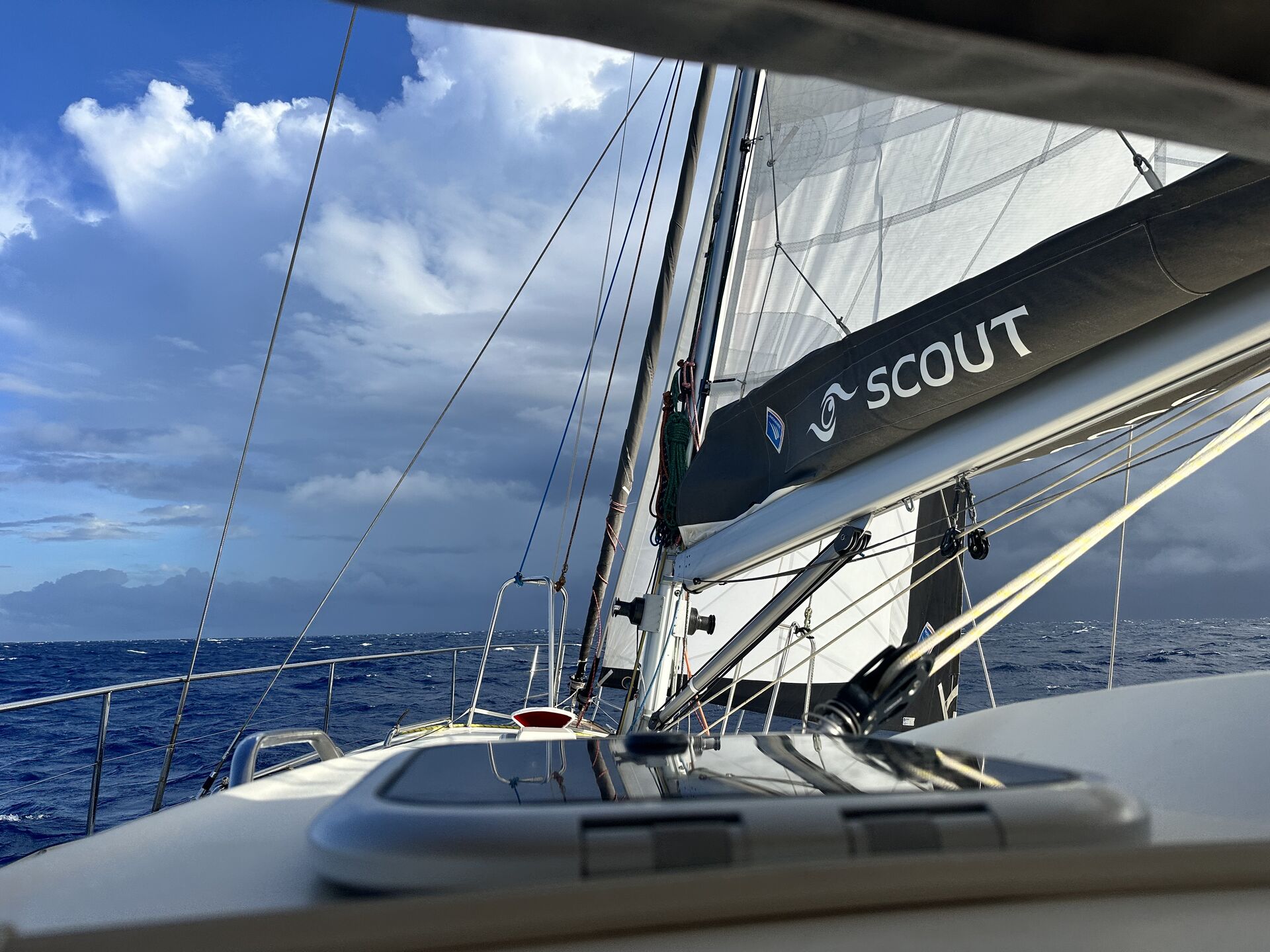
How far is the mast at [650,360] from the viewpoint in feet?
10.5

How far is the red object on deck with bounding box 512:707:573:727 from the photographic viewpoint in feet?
7.80

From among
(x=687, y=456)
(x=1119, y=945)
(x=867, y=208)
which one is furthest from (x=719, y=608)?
(x=1119, y=945)

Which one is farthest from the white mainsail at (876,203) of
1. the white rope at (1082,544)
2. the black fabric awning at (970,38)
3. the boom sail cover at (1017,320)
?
the black fabric awning at (970,38)

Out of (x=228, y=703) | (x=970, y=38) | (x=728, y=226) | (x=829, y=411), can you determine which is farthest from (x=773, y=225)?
(x=228, y=703)

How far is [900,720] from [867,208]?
3.94 meters

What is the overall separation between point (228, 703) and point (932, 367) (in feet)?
49.4

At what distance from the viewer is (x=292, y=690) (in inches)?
614

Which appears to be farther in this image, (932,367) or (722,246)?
(722,246)

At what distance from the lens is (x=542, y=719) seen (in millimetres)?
2387

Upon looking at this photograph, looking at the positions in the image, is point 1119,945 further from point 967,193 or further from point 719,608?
point 719,608

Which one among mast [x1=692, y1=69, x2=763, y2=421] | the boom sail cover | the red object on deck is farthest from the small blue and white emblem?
the red object on deck

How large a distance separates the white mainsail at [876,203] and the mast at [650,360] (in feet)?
1.06

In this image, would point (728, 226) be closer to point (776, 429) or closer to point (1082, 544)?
point (776, 429)

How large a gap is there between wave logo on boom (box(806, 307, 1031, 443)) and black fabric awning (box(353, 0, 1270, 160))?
86cm
